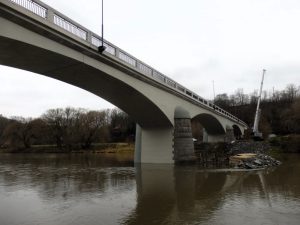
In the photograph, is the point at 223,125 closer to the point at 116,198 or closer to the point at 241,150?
the point at 241,150

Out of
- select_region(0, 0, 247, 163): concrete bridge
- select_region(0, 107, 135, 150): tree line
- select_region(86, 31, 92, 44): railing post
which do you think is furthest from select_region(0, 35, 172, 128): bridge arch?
select_region(0, 107, 135, 150): tree line

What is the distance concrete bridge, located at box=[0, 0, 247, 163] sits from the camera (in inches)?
663

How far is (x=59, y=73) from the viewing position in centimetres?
2280

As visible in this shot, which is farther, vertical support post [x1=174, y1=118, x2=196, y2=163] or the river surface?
vertical support post [x1=174, y1=118, x2=196, y2=163]

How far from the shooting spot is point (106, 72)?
78.8ft

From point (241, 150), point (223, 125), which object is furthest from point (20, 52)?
point (223, 125)

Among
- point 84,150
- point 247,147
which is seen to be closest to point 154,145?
point 247,147

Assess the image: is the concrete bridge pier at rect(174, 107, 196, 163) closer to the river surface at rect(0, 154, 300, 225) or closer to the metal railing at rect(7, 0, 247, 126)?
the metal railing at rect(7, 0, 247, 126)

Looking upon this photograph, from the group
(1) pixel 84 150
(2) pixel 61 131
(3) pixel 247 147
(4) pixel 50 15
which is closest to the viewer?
(4) pixel 50 15

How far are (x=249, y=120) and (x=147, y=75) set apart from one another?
79808 millimetres

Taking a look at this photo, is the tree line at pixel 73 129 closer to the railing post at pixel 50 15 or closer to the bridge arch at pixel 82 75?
the bridge arch at pixel 82 75

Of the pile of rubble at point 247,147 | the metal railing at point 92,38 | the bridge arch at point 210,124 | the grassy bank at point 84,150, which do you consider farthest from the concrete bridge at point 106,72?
the grassy bank at point 84,150

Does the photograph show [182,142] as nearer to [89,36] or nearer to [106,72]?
[106,72]

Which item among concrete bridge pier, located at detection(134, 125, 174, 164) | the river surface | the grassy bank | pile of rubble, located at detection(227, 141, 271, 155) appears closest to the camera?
the river surface
